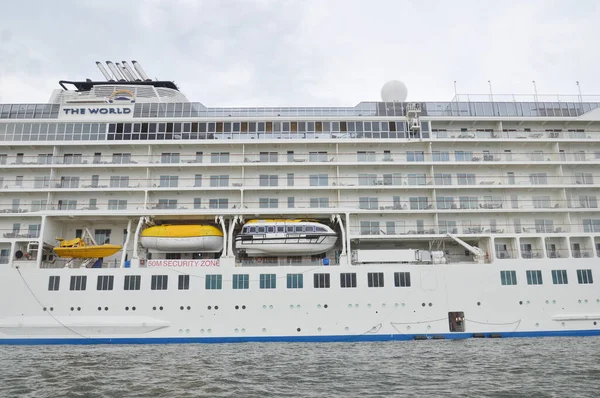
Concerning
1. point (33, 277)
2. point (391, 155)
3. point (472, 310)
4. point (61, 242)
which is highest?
point (391, 155)

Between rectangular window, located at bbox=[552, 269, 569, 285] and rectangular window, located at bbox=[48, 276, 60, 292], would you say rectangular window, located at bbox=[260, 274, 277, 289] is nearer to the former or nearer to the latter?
rectangular window, located at bbox=[48, 276, 60, 292]

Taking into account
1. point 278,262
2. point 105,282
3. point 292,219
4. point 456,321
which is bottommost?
point 456,321

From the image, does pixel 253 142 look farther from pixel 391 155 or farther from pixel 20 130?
pixel 20 130

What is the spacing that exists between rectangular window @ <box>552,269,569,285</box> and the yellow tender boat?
23.2m

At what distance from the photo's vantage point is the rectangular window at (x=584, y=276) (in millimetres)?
25875

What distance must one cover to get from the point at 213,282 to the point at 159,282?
9.09ft

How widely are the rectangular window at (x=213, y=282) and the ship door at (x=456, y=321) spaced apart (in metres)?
11.8

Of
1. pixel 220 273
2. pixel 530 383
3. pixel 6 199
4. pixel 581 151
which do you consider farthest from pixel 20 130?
pixel 581 151

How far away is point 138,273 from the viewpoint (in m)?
25.5

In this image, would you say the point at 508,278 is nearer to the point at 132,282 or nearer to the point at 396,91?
the point at 396,91

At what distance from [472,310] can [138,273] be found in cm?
1724

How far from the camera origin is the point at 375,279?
25.4 meters

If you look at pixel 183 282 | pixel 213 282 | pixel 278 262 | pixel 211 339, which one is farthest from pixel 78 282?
pixel 278 262

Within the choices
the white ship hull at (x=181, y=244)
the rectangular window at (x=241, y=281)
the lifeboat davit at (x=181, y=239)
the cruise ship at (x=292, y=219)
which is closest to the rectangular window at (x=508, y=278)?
the cruise ship at (x=292, y=219)
